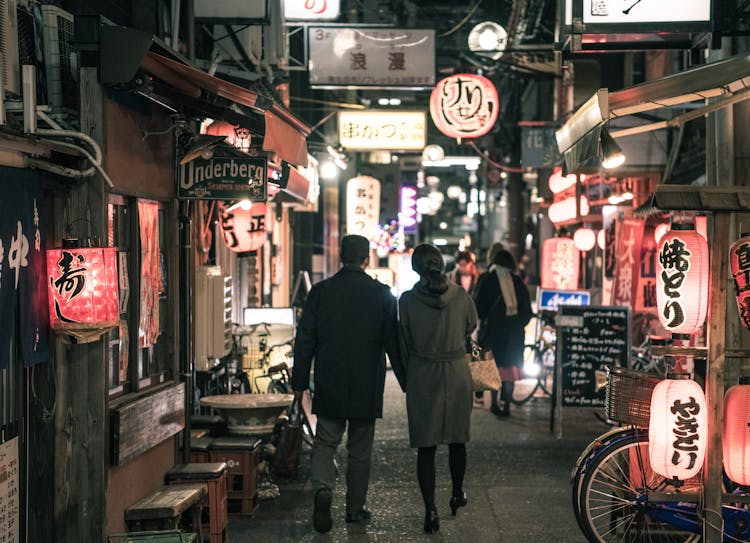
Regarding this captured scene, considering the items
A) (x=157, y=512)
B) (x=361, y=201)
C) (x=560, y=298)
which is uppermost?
(x=361, y=201)

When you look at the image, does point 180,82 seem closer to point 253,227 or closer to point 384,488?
point 384,488

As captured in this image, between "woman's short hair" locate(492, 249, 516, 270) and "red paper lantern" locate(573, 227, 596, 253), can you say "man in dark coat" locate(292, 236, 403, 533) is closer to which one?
"woman's short hair" locate(492, 249, 516, 270)

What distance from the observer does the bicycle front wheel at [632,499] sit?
7652 millimetres

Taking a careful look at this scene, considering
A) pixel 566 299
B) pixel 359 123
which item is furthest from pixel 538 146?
pixel 566 299

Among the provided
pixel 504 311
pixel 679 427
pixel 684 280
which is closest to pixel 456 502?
pixel 679 427

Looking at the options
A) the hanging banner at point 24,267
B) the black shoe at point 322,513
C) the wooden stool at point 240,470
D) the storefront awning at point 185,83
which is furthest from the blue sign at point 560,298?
the hanging banner at point 24,267

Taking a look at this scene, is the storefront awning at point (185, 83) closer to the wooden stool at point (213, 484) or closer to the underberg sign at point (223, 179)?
the underberg sign at point (223, 179)

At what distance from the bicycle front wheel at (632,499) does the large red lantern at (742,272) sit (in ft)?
4.58

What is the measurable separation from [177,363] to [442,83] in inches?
501

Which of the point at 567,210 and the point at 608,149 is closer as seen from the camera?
the point at 608,149

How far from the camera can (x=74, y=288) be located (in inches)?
253

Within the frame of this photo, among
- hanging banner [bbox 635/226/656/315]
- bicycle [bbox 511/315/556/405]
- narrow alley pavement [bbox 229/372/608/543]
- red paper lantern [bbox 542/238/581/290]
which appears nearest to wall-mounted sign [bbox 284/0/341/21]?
bicycle [bbox 511/315/556/405]

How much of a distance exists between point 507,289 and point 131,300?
28.0 ft

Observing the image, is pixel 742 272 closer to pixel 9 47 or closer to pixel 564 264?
pixel 9 47
